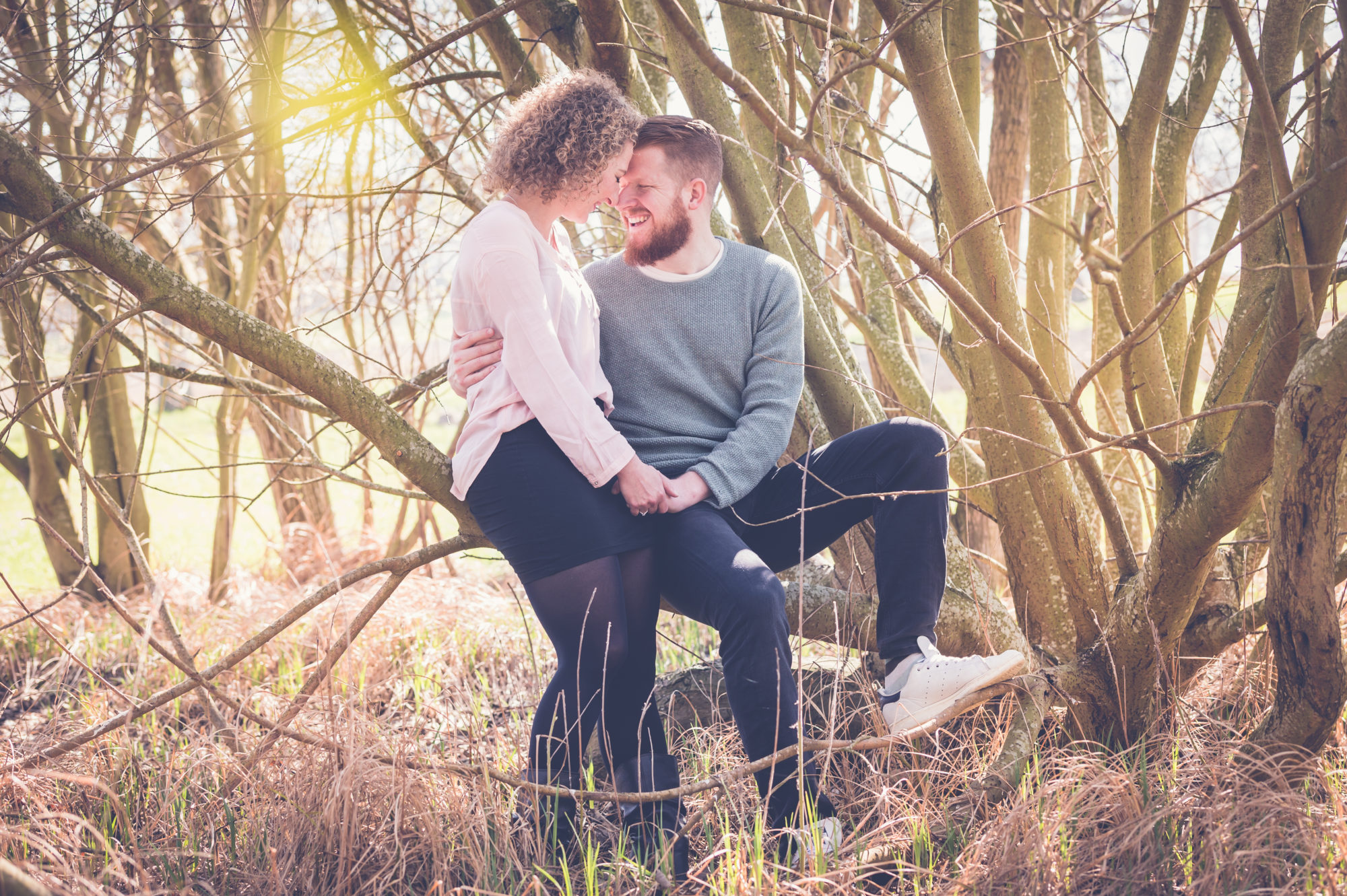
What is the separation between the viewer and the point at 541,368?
188 cm

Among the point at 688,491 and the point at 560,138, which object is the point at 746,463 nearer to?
the point at 688,491

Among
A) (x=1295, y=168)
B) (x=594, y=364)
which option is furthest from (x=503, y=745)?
(x=1295, y=168)

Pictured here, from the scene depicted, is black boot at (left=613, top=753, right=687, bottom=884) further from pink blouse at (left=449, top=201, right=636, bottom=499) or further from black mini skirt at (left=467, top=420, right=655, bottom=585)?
pink blouse at (left=449, top=201, right=636, bottom=499)

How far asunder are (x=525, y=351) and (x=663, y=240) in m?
0.57

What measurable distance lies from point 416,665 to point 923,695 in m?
2.21

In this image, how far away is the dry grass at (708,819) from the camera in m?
1.72

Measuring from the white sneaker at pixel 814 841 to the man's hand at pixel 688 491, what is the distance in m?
0.69

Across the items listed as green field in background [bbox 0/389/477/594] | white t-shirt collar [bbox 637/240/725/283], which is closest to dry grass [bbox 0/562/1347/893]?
green field in background [bbox 0/389/477/594]

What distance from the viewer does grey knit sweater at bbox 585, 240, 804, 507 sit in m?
2.15

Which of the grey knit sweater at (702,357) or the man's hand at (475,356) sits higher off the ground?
the man's hand at (475,356)

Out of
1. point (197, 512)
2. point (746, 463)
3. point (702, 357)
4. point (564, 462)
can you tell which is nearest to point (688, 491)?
point (746, 463)

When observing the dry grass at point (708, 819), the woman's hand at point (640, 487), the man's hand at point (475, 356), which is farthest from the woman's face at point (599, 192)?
the dry grass at point (708, 819)

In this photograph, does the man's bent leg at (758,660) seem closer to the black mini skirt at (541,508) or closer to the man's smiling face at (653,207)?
the black mini skirt at (541,508)

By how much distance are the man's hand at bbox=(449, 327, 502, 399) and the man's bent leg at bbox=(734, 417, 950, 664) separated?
0.66 metres
